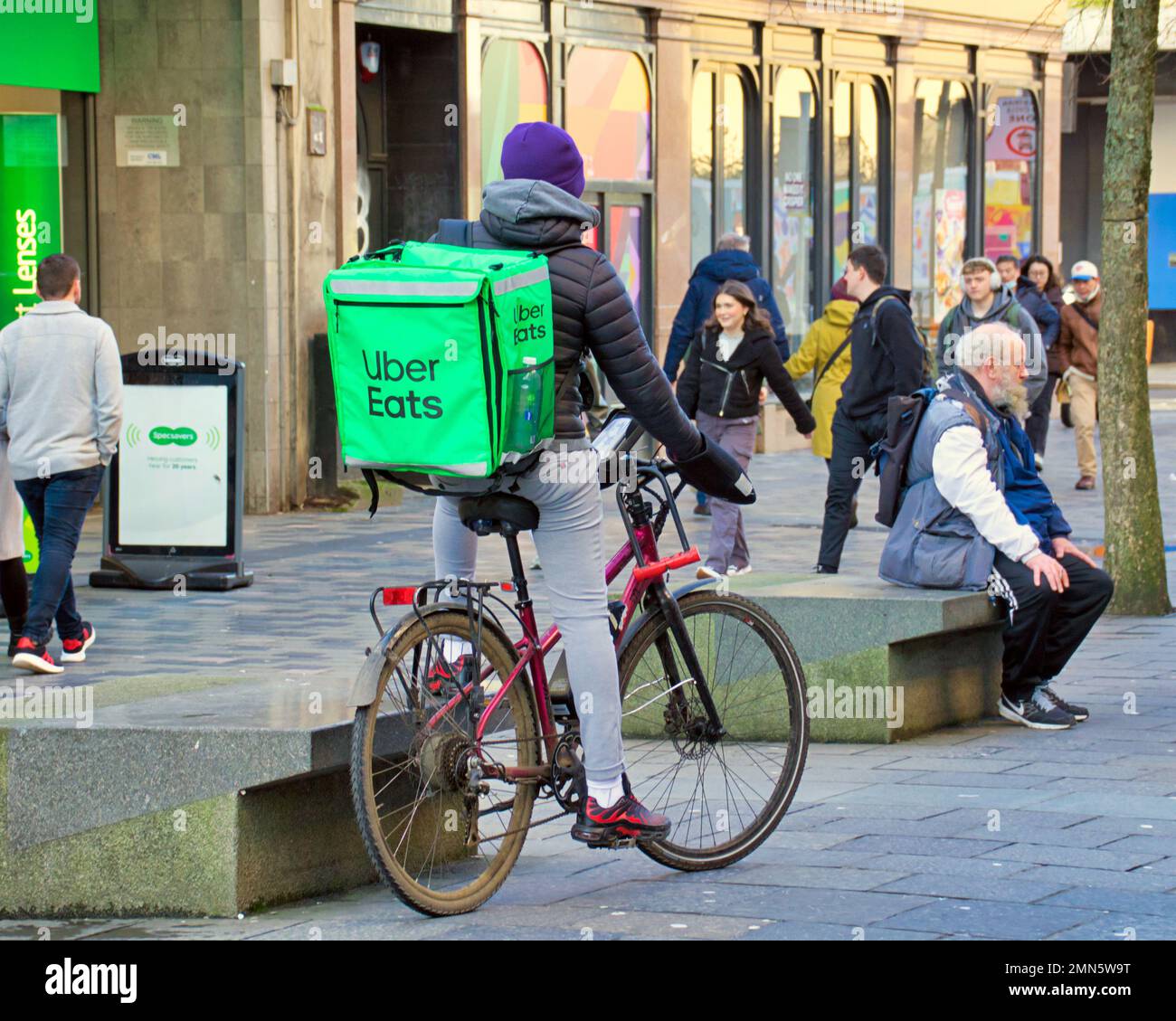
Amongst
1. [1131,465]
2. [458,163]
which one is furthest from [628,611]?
[458,163]

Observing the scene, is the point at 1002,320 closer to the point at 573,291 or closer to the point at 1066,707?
the point at 1066,707

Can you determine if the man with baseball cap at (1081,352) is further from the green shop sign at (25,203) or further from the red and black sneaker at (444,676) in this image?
the red and black sneaker at (444,676)

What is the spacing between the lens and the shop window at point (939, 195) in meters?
25.2

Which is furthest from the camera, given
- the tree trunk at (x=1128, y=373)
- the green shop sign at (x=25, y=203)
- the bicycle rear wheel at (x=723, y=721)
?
the green shop sign at (x=25, y=203)

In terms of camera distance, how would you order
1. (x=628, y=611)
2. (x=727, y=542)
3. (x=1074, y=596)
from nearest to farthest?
(x=628, y=611)
(x=1074, y=596)
(x=727, y=542)

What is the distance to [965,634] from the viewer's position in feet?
26.2

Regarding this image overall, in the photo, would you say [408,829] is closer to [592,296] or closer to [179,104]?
[592,296]

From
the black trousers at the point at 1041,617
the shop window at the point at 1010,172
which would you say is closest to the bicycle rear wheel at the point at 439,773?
the black trousers at the point at 1041,617

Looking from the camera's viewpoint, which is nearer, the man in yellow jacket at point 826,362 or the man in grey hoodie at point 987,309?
the man in yellow jacket at point 826,362

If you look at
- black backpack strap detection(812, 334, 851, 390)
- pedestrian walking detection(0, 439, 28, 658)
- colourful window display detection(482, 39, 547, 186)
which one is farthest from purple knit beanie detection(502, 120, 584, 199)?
colourful window display detection(482, 39, 547, 186)

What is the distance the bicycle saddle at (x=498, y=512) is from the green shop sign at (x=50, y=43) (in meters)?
10.3

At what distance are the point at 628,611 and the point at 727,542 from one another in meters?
6.12

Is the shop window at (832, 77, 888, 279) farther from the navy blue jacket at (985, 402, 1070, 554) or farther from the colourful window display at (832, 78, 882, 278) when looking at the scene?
the navy blue jacket at (985, 402, 1070, 554)
